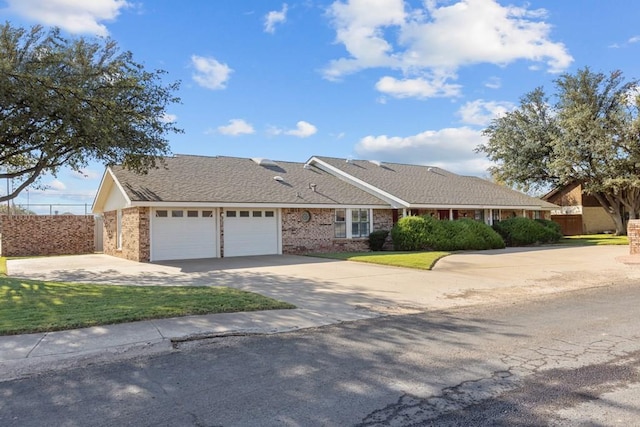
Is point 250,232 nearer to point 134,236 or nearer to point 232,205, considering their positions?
point 232,205

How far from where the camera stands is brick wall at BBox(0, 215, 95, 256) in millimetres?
23108

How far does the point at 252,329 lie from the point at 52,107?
8.76 metres

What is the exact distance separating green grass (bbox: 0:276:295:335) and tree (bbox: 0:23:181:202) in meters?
4.46

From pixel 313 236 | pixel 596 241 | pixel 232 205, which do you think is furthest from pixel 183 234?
pixel 596 241

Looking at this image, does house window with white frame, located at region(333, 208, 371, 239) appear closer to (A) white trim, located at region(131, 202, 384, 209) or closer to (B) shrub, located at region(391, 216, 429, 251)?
(A) white trim, located at region(131, 202, 384, 209)

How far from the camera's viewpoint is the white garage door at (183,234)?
60.0ft

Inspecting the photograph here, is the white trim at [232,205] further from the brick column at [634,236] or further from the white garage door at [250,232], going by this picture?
the brick column at [634,236]

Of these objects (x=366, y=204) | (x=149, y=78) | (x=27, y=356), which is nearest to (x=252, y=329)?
(x=27, y=356)

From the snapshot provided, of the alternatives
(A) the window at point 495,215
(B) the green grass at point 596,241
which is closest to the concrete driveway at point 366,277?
(B) the green grass at point 596,241

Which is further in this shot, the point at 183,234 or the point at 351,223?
the point at 351,223

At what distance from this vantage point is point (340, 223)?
2306 centimetres

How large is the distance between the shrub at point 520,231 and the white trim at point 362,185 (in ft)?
22.7

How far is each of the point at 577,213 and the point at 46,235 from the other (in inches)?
1577

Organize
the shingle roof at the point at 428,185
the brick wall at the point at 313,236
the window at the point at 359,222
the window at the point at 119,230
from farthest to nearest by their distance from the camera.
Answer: the shingle roof at the point at 428,185
the window at the point at 359,222
the brick wall at the point at 313,236
the window at the point at 119,230
